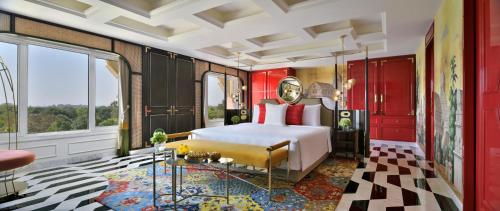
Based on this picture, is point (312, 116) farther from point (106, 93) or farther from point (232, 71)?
point (106, 93)

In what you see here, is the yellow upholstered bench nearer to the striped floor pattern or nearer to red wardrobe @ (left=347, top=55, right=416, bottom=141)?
the striped floor pattern

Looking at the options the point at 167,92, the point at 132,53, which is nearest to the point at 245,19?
the point at 132,53

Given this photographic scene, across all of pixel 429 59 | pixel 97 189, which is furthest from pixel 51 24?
pixel 429 59

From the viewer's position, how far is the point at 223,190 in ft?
9.32

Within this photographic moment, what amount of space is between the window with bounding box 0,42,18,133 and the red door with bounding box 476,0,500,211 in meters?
5.64

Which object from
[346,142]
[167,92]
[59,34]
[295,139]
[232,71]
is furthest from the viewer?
[232,71]

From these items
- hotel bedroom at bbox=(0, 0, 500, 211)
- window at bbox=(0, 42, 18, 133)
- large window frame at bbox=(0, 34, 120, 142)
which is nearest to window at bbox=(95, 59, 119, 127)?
hotel bedroom at bbox=(0, 0, 500, 211)

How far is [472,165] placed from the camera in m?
2.04

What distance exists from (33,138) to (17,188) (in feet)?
3.69

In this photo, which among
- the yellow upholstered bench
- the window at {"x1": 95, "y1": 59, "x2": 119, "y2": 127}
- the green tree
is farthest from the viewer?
the window at {"x1": 95, "y1": 59, "x2": 119, "y2": 127}

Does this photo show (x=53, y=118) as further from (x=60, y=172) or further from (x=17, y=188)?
(x=17, y=188)

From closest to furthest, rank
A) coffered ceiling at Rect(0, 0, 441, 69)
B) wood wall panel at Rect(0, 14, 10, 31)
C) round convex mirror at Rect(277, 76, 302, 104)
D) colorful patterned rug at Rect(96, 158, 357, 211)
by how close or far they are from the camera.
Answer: colorful patterned rug at Rect(96, 158, 357, 211), coffered ceiling at Rect(0, 0, 441, 69), wood wall panel at Rect(0, 14, 10, 31), round convex mirror at Rect(277, 76, 302, 104)

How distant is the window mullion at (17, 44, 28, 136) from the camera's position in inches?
140

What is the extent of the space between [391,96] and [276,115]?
352 centimetres
